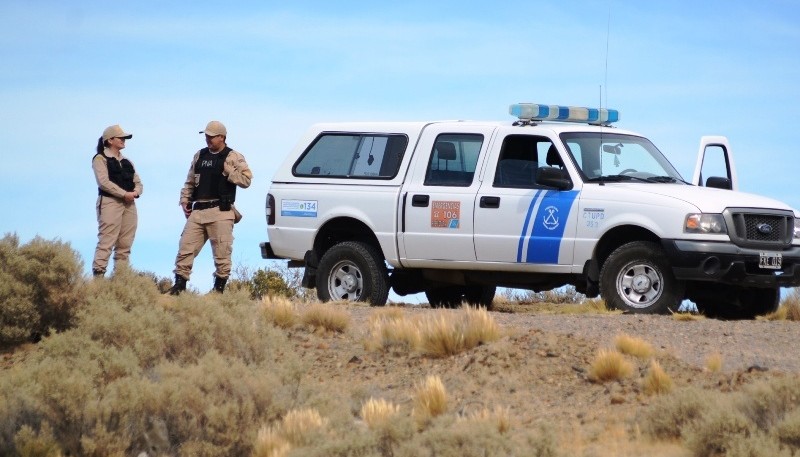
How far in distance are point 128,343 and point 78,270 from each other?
2.41m

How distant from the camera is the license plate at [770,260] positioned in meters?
15.3

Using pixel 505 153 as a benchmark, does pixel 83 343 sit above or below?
below

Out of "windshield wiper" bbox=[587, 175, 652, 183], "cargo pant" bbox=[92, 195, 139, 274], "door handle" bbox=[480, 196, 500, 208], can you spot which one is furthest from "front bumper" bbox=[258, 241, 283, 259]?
"windshield wiper" bbox=[587, 175, 652, 183]

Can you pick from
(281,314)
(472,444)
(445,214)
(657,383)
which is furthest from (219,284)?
(472,444)

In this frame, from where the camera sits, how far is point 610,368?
11578 mm

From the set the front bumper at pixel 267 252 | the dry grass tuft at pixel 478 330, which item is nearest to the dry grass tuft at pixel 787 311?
the dry grass tuft at pixel 478 330

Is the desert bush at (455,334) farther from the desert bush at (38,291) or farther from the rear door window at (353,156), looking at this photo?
the rear door window at (353,156)

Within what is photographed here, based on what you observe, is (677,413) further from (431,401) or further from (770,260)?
(770,260)

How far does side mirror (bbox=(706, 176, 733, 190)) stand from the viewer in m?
17.2

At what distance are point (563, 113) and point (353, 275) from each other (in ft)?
10.1

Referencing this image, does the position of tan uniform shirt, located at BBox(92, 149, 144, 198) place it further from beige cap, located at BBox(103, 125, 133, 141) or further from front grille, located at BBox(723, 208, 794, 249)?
front grille, located at BBox(723, 208, 794, 249)

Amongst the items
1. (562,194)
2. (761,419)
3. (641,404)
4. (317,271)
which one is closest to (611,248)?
(562,194)

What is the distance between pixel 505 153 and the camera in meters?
16.4

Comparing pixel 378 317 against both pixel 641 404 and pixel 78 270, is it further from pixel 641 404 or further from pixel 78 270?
pixel 641 404
